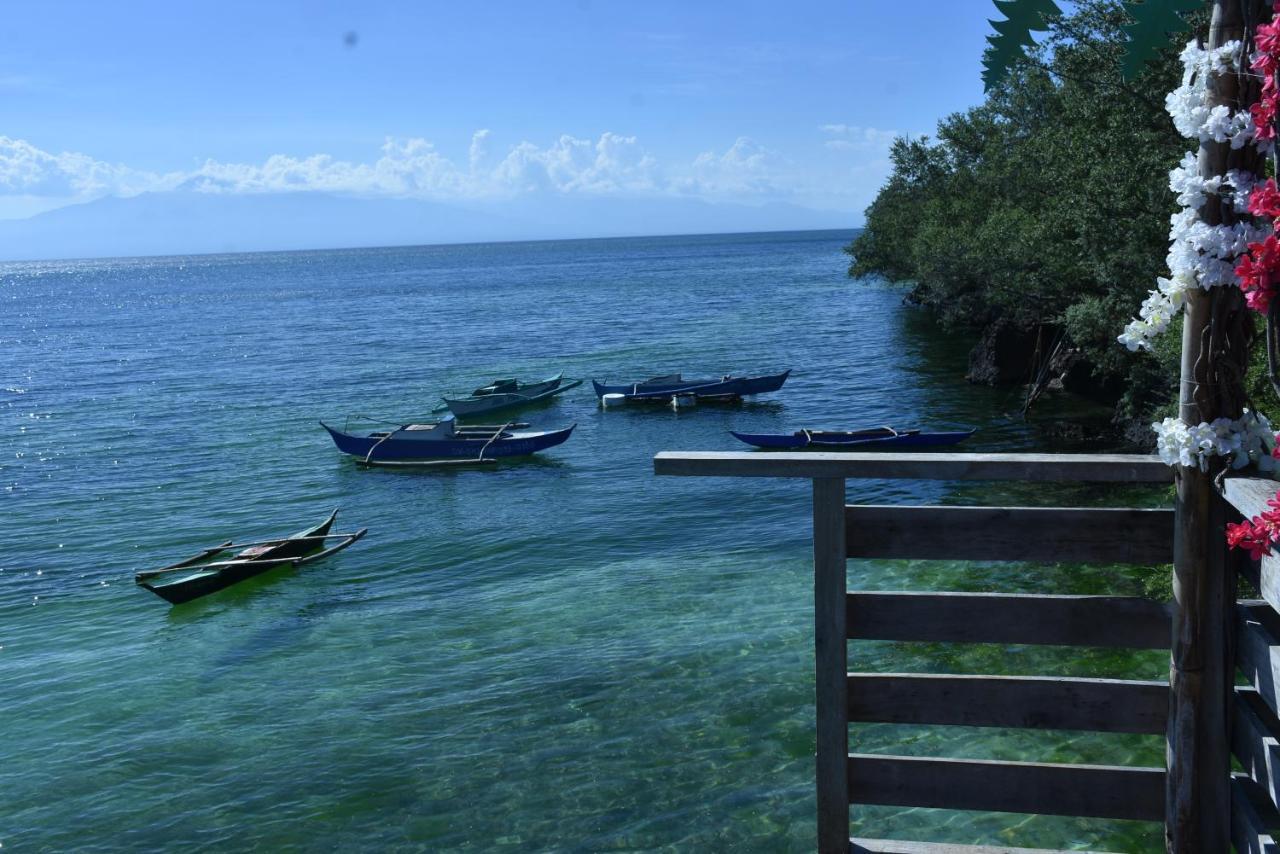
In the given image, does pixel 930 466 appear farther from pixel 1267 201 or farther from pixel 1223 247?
pixel 1267 201

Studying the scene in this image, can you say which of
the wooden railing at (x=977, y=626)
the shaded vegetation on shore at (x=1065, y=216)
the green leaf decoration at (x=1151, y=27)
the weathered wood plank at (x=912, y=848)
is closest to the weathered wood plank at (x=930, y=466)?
the wooden railing at (x=977, y=626)

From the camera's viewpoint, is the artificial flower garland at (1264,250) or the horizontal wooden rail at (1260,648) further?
the horizontal wooden rail at (1260,648)

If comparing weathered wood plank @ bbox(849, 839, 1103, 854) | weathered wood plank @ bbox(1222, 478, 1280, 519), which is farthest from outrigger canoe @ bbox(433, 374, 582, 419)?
weathered wood plank @ bbox(1222, 478, 1280, 519)

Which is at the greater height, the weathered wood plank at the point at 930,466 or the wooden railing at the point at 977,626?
the weathered wood plank at the point at 930,466

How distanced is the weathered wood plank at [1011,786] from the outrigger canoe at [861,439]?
24.2 metres

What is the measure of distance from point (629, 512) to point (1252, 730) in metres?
21.7

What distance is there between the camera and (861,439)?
29406 millimetres

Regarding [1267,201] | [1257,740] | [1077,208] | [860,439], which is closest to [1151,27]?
[1267,201]

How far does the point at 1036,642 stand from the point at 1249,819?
1004mm

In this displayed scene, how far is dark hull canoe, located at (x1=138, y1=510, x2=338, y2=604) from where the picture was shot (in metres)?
20.0

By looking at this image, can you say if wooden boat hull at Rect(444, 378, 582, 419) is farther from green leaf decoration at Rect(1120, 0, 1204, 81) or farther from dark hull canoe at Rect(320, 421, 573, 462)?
green leaf decoration at Rect(1120, 0, 1204, 81)

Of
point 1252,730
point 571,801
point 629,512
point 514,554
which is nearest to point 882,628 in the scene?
point 1252,730

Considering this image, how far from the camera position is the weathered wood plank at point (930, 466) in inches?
161

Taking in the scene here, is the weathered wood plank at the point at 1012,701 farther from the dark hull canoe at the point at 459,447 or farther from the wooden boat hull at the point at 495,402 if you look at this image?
the wooden boat hull at the point at 495,402
